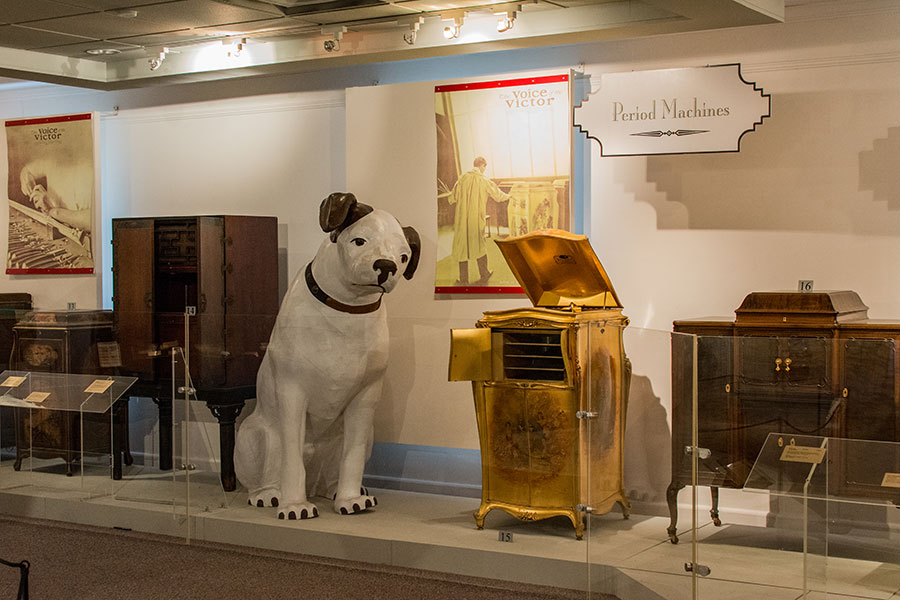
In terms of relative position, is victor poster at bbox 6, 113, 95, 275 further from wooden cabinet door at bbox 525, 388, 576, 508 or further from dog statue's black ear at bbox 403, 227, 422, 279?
wooden cabinet door at bbox 525, 388, 576, 508

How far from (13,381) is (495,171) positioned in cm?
292

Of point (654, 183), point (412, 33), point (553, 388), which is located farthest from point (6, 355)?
point (654, 183)

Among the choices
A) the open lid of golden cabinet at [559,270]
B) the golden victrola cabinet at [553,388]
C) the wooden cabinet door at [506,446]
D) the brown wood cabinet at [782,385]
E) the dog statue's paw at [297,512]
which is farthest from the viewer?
the dog statue's paw at [297,512]

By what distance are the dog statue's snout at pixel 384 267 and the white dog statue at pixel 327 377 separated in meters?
0.05

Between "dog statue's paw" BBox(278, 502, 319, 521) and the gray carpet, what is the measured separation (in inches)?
8.0

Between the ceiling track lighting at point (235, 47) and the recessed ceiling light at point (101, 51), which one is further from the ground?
the recessed ceiling light at point (101, 51)

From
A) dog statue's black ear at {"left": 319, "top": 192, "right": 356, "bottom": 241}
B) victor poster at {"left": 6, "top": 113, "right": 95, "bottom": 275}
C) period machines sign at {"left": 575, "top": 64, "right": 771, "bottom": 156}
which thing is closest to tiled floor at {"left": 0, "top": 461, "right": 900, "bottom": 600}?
dog statue's black ear at {"left": 319, "top": 192, "right": 356, "bottom": 241}

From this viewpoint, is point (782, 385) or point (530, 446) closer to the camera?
point (782, 385)

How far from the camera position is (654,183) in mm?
5617

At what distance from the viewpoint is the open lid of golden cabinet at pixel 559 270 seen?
505 centimetres

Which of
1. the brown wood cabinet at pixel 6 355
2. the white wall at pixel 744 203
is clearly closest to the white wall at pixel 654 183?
the white wall at pixel 744 203

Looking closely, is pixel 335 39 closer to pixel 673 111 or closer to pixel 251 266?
pixel 251 266

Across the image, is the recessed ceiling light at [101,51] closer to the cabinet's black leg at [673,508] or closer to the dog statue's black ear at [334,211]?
the dog statue's black ear at [334,211]

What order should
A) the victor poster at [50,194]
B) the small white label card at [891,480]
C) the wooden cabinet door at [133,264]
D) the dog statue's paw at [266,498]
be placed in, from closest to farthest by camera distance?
the small white label card at [891,480] < the dog statue's paw at [266,498] < the wooden cabinet door at [133,264] < the victor poster at [50,194]
